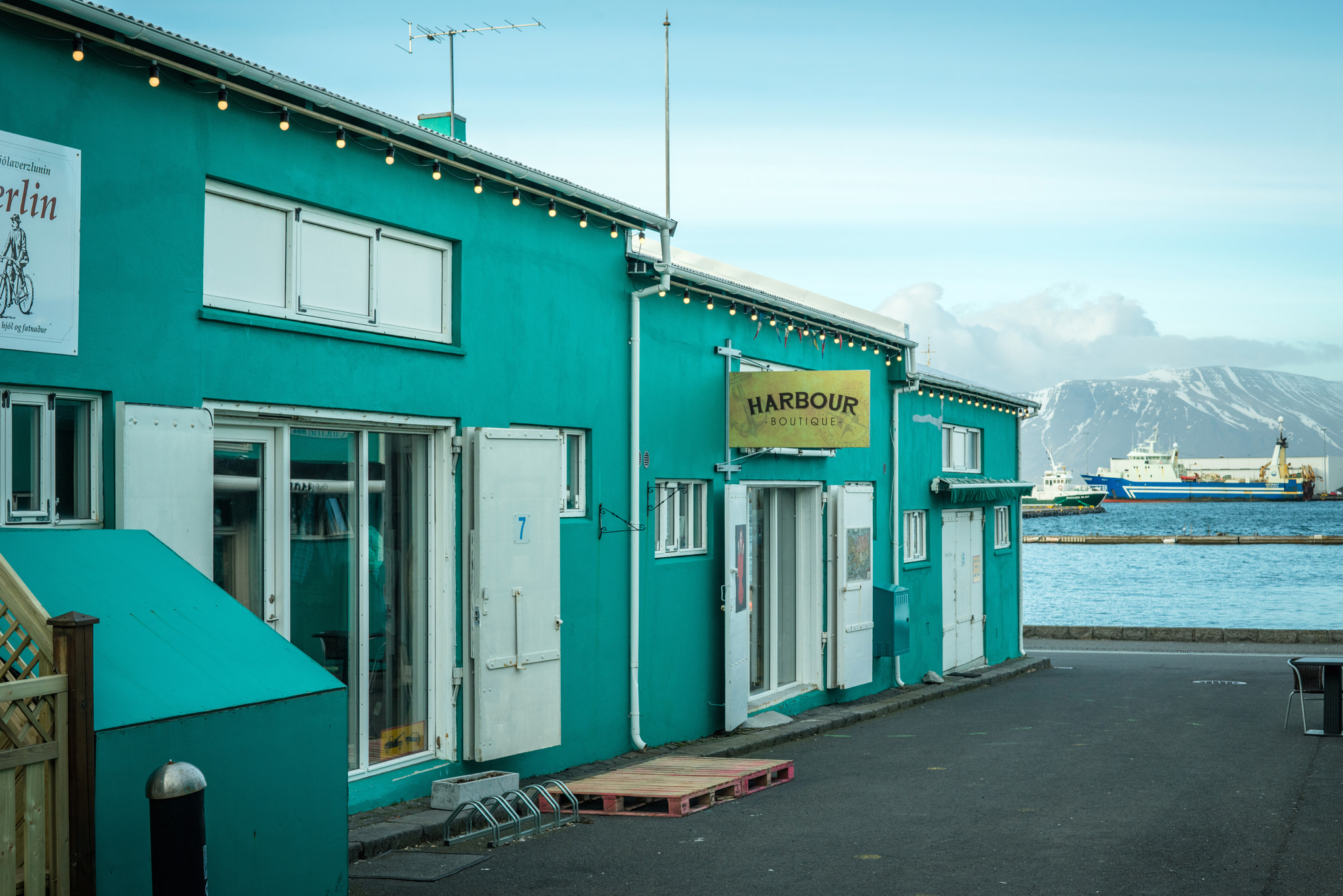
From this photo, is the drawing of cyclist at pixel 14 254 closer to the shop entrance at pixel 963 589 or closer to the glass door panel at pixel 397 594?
the glass door panel at pixel 397 594

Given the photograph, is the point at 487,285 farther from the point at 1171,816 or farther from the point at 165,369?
the point at 1171,816

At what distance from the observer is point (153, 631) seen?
5.44 m

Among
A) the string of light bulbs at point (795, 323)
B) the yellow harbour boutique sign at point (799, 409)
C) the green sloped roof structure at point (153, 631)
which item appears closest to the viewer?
the green sloped roof structure at point (153, 631)

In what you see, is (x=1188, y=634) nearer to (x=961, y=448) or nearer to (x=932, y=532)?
(x=961, y=448)

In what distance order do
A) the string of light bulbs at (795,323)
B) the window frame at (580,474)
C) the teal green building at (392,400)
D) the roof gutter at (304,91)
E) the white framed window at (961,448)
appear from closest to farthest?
the roof gutter at (304,91)
the teal green building at (392,400)
the window frame at (580,474)
the string of light bulbs at (795,323)
the white framed window at (961,448)

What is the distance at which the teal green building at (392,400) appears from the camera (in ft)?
20.4

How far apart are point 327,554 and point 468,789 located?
1748 millimetres

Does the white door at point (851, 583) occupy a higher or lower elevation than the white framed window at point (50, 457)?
lower

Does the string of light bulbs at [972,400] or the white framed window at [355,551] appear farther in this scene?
the string of light bulbs at [972,400]

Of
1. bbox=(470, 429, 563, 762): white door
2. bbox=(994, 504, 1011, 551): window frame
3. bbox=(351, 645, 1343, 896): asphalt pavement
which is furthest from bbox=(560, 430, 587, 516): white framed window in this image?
bbox=(994, 504, 1011, 551): window frame

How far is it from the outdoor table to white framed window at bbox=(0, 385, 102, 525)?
11402 millimetres

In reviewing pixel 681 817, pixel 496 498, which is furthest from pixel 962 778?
pixel 496 498

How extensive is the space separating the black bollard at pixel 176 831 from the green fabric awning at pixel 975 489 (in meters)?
15.0

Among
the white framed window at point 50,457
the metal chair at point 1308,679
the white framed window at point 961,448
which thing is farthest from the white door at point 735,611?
the white framed window at point 961,448
